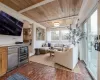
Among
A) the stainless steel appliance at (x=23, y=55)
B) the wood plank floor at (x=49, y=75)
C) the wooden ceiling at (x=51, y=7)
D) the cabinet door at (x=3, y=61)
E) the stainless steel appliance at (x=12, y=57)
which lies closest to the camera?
the wood plank floor at (x=49, y=75)

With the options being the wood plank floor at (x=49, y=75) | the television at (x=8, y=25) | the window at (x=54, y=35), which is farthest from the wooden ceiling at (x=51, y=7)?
the window at (x=54, y=35)

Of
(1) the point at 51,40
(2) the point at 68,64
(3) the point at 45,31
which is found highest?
(3) the point at 45,31

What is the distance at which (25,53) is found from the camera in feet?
12.2

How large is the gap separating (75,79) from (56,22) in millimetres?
3879

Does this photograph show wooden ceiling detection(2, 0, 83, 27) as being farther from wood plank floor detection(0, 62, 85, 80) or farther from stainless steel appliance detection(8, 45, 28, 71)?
wood plank floor detection(0, 62, 85, 80)

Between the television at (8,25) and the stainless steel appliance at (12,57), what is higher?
the television at (8,25)

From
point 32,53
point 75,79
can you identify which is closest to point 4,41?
point 32,53

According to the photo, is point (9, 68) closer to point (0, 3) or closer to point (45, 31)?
point (0, 3)

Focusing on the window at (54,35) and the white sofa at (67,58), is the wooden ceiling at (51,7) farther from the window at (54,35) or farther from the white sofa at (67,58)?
the window at (54,35)

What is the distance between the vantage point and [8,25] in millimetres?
3102

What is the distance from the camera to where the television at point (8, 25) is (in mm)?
2846

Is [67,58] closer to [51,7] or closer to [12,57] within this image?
[12,57]

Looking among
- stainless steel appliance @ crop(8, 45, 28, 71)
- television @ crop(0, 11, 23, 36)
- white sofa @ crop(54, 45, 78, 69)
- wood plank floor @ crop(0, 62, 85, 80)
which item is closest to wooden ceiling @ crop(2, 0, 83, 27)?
television @ crop(0, 11, 23, 36)

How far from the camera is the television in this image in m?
2.85
